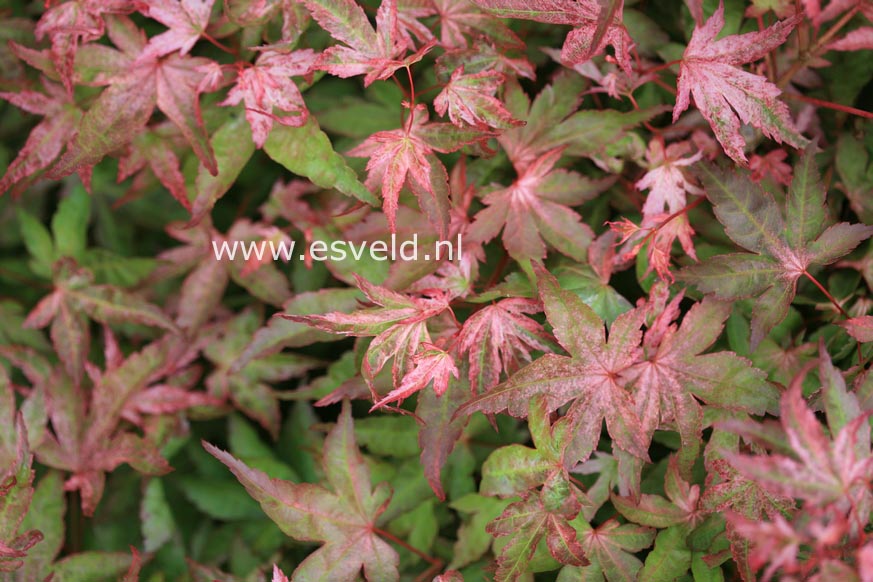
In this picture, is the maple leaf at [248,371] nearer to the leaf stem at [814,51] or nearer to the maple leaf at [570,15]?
the maple leaf at [570,15]

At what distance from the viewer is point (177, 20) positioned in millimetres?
1201

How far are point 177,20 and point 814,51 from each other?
1104mm

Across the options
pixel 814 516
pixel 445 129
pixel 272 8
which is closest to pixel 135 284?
pixel 272 8

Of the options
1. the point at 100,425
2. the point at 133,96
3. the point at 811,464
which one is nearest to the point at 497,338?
the point at 811,464

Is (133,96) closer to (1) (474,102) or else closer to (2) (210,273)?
(2) (210,273)

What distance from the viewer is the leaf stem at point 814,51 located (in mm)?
1164

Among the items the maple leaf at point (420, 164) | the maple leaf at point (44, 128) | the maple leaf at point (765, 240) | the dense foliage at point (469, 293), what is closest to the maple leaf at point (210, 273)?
the dense foliage at point (469, 293)

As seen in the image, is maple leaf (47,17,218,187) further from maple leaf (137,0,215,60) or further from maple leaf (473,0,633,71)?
maple leaf (473,0,633,71)

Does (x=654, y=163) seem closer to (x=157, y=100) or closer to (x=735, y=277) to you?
(x=735, y=277)

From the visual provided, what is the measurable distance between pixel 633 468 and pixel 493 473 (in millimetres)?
231

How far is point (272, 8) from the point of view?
1191 millimetres

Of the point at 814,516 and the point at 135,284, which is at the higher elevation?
the point at 814,516

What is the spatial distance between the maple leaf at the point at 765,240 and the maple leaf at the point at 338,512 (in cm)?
64

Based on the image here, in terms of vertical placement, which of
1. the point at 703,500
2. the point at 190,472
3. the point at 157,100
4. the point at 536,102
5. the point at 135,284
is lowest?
the point at 190,472
